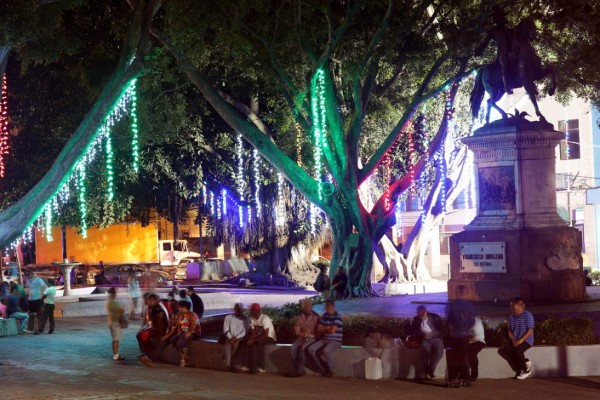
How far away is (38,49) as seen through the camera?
78.5 ft

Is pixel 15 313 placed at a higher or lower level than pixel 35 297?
Answer: lower

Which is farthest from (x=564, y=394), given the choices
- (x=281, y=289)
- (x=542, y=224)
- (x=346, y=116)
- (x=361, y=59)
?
(x=281, y=289)

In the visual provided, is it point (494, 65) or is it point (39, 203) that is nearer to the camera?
point (494, 65)

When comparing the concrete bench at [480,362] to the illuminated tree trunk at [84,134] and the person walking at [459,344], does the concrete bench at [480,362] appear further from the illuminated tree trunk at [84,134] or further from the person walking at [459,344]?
the illuminated tree trunk at [84,134]

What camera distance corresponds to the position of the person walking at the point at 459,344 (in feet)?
42.2

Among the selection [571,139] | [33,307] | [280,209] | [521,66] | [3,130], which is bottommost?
[33,307]

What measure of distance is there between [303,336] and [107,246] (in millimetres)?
43258

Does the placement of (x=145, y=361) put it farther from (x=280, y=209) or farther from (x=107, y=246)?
(x=107, y=246)

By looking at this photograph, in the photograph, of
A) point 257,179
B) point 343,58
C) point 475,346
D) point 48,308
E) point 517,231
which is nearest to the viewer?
point 475,346

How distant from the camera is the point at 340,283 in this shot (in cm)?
2652

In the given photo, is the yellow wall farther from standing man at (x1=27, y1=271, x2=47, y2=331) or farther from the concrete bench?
the concrete bench

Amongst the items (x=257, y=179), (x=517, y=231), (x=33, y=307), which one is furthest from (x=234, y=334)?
(x=257, y=179)

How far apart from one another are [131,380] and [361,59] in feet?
47.2

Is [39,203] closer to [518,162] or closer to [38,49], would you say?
[38,49]
